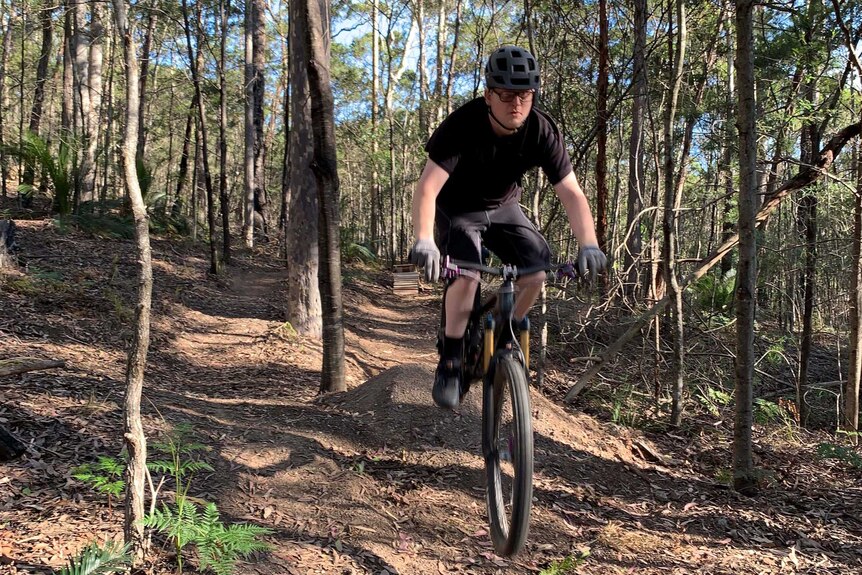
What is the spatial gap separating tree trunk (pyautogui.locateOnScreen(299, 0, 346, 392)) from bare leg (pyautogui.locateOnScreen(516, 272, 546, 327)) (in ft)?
7.49

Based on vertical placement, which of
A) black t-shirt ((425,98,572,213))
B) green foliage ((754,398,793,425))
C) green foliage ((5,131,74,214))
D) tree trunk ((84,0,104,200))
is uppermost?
tree trunk ((84,0,104,200))

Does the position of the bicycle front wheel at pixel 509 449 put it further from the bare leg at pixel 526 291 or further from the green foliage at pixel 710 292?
the green foliage at pixel 710 292

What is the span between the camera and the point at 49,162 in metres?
9.55

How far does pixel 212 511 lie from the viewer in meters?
2.64

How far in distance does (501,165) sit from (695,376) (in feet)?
17.5

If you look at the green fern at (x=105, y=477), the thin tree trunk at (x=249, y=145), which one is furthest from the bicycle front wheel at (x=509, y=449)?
the thin tree trunk at (x=249, y=145)

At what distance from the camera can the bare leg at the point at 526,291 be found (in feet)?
9.28

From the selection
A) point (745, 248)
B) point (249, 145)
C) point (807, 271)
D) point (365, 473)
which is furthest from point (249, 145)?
point (745, 248)

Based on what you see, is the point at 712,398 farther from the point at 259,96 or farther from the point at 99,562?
the point at 259,96

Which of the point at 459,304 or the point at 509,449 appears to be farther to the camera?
the point at 459,304

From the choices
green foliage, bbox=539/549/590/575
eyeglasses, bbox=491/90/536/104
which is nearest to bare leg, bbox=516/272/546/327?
eyeglasses, bbox=491/90/536/104

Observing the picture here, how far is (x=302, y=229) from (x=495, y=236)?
474 centimetres

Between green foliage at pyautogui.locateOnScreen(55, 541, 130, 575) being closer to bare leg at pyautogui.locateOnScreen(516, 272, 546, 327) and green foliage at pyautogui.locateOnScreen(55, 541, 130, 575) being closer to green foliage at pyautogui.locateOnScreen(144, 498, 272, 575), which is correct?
green foliage at pyautogui.locateOnScreen(144, 498, 272, 575)

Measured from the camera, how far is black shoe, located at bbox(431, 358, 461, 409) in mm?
3053
